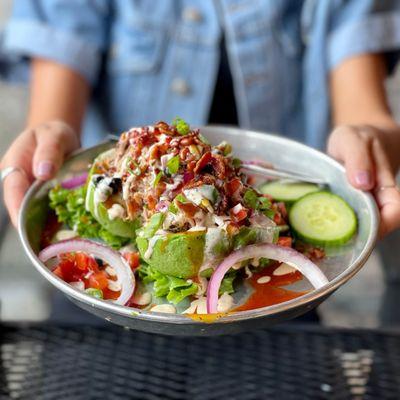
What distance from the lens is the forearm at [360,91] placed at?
1296mm

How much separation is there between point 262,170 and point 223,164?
0.59 ft

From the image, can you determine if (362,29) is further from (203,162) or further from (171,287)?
(171,287)

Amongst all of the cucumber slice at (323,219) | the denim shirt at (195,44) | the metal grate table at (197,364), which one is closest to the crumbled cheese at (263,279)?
the cucumber slice at (323,219)

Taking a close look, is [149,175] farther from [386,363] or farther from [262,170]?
[386,363]

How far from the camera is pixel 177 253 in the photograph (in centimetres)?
74

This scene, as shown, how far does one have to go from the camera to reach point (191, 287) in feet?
2.48

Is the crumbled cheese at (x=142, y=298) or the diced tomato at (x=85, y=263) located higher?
the diced tomato at (x=85, y=263)

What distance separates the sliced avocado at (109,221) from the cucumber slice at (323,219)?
0.76ft

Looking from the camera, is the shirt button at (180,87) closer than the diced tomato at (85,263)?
No

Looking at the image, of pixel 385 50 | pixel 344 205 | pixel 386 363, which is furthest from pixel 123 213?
pixel 385 50

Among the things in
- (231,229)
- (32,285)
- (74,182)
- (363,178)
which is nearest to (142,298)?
(231,229)

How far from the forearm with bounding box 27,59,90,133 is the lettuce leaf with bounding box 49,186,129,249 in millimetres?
384

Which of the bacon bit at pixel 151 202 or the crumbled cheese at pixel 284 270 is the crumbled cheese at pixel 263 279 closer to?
the crumbled cheese at pixel 284 270

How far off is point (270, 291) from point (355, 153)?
0.29m
